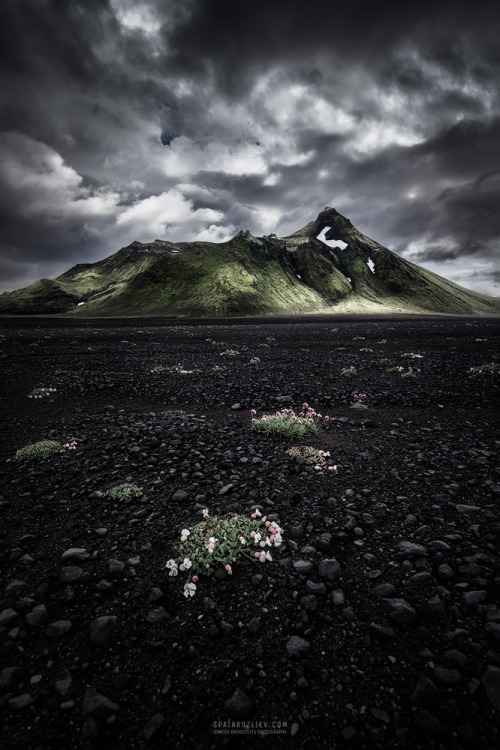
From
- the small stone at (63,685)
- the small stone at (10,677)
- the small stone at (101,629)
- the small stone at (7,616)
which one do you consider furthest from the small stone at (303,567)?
the small stone at (7,616)

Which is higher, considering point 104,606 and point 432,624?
point 432,624

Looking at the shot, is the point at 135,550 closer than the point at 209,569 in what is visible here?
No

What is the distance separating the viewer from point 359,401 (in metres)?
11.9

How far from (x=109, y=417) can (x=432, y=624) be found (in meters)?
10.2

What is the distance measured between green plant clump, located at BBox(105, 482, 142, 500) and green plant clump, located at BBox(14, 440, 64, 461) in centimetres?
263

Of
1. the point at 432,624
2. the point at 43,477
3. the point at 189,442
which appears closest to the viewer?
the point at 432,624

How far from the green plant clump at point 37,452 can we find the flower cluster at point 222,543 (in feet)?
16.0

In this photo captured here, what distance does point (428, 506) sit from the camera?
18.0 feet

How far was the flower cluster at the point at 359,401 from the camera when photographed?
11000 mm

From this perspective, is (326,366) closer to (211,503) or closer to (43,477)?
(211,503)

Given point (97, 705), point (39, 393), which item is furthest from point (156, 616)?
point (39, 393)

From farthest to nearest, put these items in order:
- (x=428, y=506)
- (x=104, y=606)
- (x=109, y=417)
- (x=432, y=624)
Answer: (x=109, y=417) → (x=428, y=506) → (x=104, y=606) → (x=432, y=624)

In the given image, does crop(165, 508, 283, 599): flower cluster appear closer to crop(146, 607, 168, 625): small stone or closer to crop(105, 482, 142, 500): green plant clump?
crop(146, 607, 168, 625): small stone

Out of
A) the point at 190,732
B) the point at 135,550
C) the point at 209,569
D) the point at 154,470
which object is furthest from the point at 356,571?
the point at 154,470
